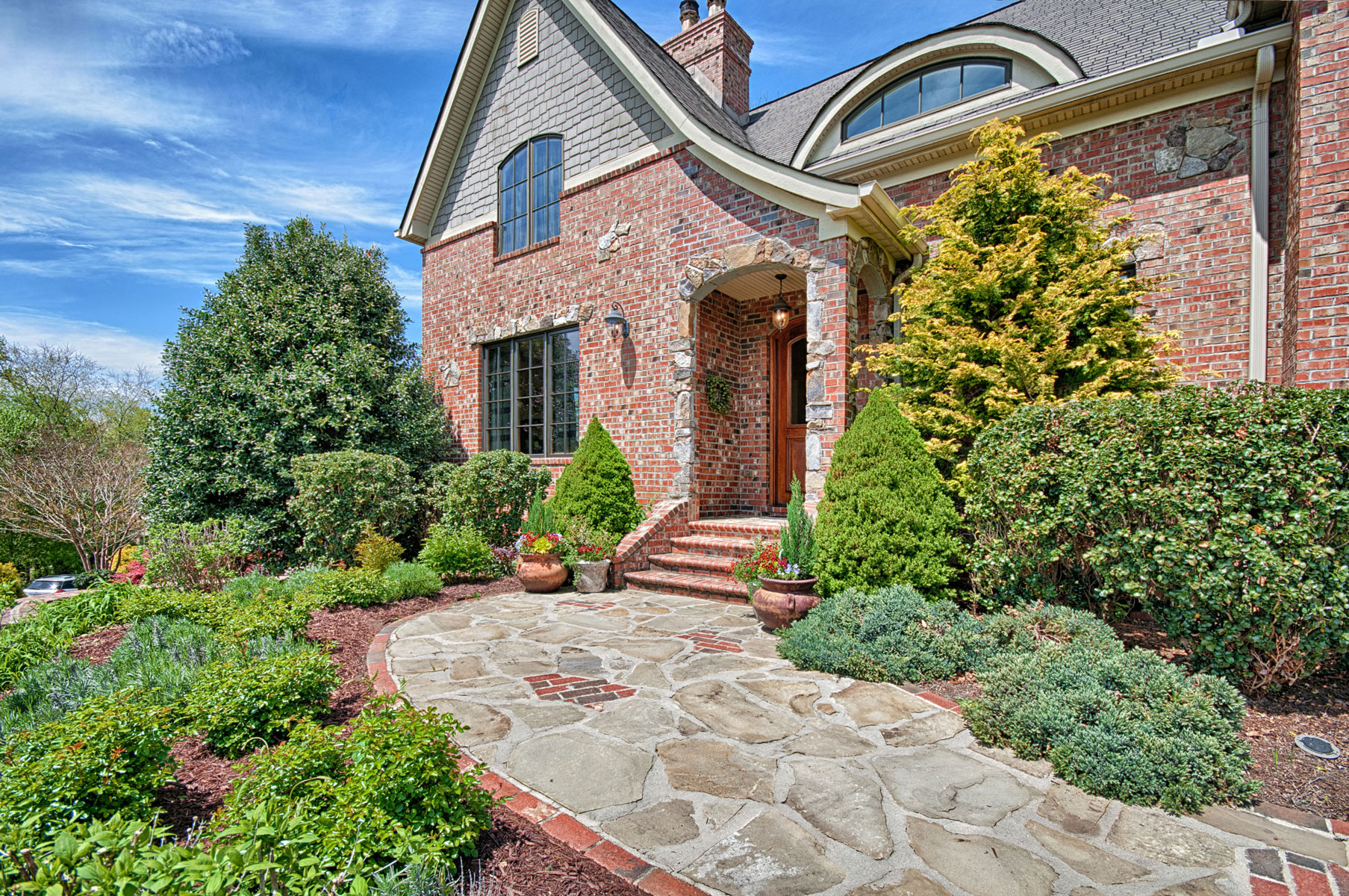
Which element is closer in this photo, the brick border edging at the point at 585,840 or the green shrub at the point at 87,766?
the green shrub at the point at 87,766

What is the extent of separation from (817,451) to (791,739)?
3.86 m

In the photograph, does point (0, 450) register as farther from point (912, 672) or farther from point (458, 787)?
point (912, 672)

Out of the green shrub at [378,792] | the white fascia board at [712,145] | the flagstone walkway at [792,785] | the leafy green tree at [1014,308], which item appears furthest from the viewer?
the white fascia board at [712,145]

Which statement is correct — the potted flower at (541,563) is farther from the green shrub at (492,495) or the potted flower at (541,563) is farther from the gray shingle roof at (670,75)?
the gray shingle roof at (670,75)

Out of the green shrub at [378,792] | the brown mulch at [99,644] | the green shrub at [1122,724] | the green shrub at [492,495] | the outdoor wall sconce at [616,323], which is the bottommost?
the brown mulch at [99,644]

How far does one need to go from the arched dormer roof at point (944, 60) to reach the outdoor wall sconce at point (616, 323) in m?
3.08

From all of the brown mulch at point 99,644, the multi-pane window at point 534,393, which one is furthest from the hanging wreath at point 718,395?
the brown mulch at point 99,644

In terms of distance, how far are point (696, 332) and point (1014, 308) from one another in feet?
11.7

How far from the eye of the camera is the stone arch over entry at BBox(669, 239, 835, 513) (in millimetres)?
6570

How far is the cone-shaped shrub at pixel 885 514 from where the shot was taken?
15.4 feet

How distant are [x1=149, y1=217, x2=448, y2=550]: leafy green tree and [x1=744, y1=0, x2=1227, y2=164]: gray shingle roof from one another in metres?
6.65

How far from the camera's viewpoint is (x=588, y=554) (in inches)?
272

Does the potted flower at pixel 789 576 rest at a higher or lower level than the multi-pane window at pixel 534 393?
A: lower

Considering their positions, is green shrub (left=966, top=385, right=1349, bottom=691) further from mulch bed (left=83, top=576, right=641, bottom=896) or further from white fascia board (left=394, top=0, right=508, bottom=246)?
white fascia board (left=394, top=0, right=508, bottom=246)
